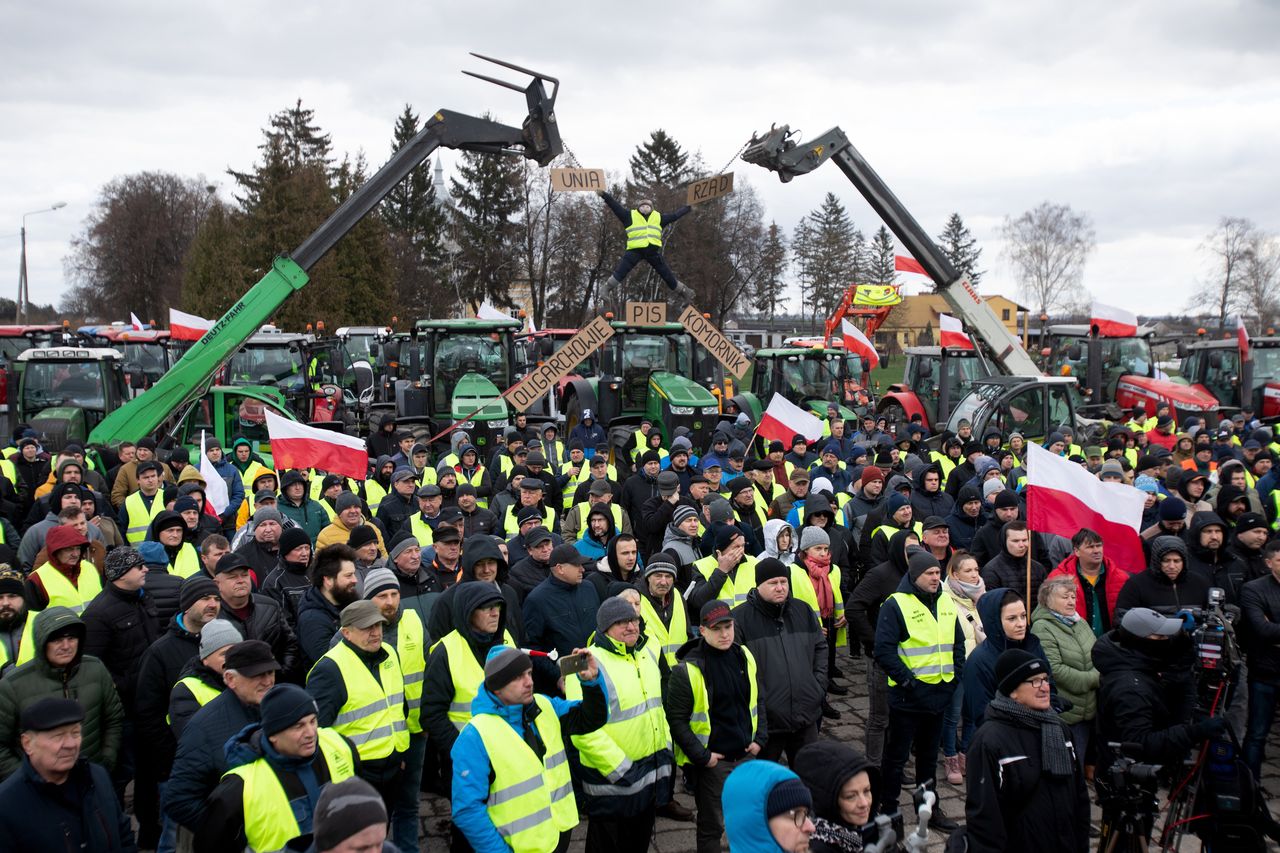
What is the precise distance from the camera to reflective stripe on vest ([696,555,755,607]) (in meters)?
6.10

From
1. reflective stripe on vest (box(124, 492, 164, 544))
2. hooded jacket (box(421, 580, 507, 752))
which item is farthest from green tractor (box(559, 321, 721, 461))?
hooded jacket (box(421, 580, 507, 752))

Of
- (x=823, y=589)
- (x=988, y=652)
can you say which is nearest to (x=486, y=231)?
(x=823, y=589)

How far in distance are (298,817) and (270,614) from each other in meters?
1.97

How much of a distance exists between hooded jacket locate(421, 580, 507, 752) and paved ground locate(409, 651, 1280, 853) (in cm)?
119

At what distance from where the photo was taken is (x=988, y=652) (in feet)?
16.2

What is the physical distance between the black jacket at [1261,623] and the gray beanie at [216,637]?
5473 mm

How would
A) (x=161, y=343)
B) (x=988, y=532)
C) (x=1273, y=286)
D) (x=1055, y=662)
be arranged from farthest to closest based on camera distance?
1. (x=1273, y=286)
2. (x=161, y=343)
3. (x=988, y=532)
4. (x=1055, y=662)

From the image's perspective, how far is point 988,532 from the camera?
7.25 metres

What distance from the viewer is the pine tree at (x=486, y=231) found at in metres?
47.2

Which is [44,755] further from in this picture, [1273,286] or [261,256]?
[1273,286]

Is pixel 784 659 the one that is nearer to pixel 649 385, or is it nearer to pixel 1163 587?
pixel 1163 587

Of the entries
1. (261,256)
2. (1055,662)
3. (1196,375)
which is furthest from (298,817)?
(261,256)

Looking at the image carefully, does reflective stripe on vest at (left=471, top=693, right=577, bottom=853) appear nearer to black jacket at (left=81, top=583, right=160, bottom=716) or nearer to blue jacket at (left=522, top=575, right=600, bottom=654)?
blue jacket at (left=522, top=575, right=600, bottom=654)

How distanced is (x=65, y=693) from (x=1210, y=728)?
4.99 m
